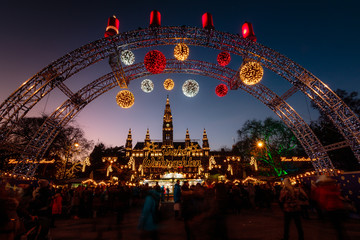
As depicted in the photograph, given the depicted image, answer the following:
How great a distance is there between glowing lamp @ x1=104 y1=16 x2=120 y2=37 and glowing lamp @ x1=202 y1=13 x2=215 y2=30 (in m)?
5.40

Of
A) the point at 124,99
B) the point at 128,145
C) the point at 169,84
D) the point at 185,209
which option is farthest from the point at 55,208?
the point at 128,145

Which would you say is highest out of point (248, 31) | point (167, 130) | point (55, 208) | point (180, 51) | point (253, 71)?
point (167, 130)

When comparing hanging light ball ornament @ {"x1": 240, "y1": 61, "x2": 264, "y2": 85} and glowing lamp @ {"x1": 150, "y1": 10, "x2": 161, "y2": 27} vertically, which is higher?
glowing lamp @ {"x1": 150, "y1": 10, "x2": 161, "y2": 27}

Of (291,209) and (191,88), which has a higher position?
(191,88)

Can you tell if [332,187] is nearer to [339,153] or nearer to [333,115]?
[333,115]

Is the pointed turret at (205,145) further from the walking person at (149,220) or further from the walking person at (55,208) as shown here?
the walking person at (149,220)

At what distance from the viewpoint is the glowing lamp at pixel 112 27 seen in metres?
11.3

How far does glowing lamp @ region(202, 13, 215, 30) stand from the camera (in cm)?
1096

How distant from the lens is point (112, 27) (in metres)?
11.3

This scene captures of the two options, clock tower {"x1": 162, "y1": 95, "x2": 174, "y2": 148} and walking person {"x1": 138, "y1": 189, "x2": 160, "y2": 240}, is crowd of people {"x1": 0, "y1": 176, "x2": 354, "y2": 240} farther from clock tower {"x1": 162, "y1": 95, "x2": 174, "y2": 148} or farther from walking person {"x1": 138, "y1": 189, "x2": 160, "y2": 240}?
clock tower {"x1": 162, "y1": 95, "x2": 174, "y2": 148}

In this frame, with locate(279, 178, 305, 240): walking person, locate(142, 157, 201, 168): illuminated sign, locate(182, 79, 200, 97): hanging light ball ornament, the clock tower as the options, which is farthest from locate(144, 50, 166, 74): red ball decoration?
the clock tower

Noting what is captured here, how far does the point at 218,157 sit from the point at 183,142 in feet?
80.6

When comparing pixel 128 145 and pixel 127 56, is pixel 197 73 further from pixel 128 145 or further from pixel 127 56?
pixel 128 145

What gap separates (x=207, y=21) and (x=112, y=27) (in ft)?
19.1
